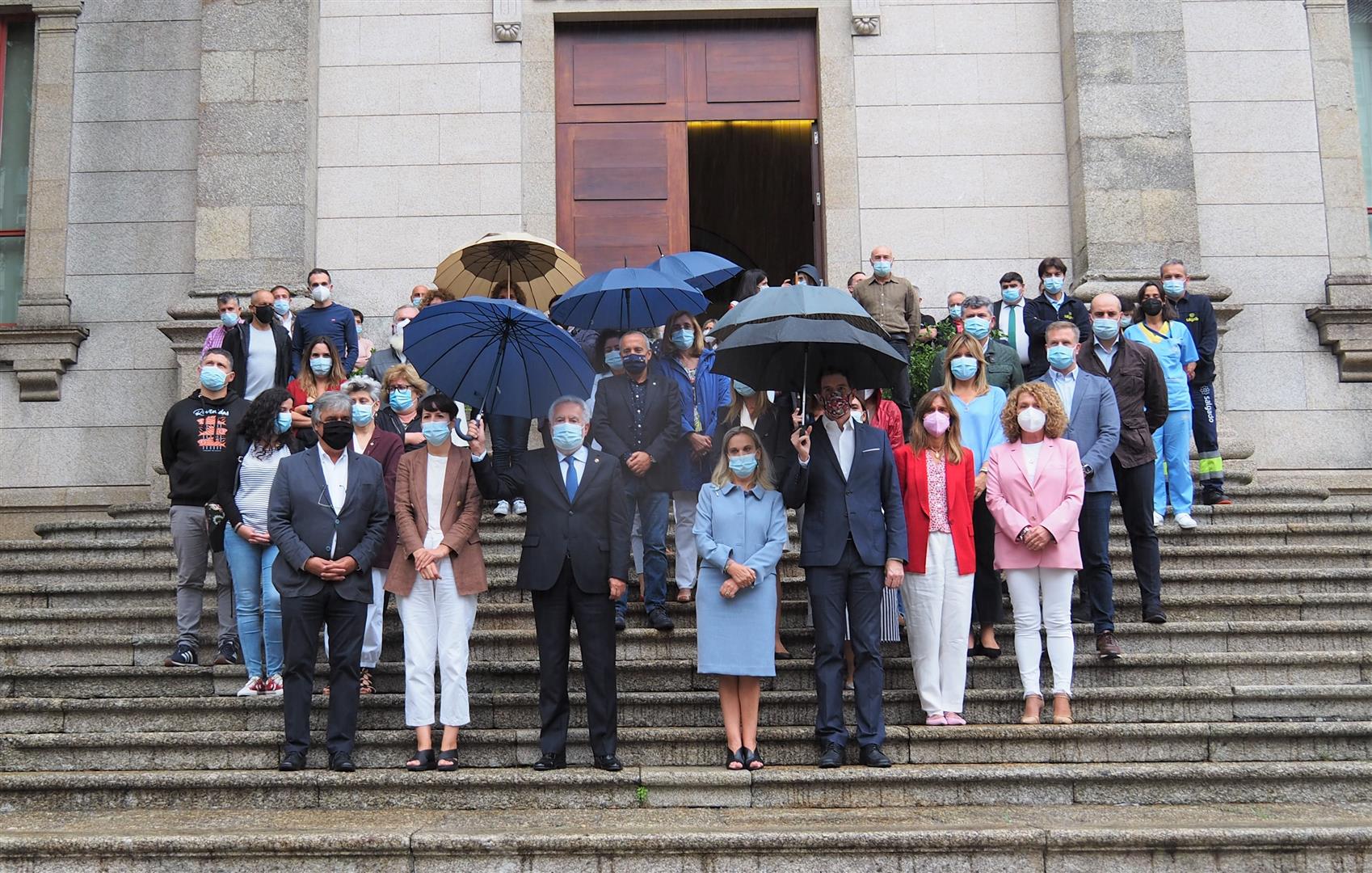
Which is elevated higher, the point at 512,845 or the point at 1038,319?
the point at 1038,319

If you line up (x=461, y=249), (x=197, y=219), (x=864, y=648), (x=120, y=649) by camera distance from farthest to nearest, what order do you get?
(x=197, y=219), (x=461, y=249), (x=120, y=649), (x=864, y=648)

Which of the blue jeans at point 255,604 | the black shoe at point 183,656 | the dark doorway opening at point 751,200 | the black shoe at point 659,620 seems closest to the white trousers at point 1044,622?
the black shoe at point 659,620

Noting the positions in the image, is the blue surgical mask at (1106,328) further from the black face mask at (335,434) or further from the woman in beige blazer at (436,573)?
the black face mask at (335,434)

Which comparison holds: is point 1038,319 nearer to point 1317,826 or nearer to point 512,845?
point 1317,826

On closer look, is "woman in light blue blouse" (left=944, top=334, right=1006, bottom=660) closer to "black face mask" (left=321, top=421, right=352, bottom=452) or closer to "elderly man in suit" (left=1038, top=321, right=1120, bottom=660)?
"elderly man in suit" (left=1038, top=321, right=1120, bottom=660)

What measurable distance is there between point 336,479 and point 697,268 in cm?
384

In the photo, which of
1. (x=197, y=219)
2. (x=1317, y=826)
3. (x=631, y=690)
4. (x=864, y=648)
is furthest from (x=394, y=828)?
(x=197, y=219)

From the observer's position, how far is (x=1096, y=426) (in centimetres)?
846

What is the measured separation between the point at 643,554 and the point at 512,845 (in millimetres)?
2821

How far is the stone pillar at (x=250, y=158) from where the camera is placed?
496 inches

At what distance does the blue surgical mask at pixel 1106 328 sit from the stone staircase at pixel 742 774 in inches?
58.0

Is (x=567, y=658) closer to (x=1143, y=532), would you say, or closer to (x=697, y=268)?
(x=1143, y=532)

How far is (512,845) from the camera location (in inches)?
238

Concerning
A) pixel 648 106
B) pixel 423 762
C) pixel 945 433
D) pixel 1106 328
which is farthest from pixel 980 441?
pixel 648 106
